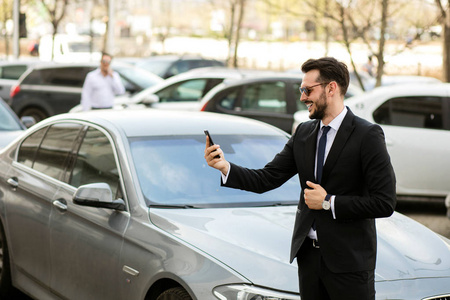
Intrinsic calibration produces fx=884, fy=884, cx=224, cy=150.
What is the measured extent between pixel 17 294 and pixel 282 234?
2.78 meters

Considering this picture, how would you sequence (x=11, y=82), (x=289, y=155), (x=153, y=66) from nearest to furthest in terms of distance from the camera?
(x=289, y=155) < (x=11, y=82) < (x=153, y=66)

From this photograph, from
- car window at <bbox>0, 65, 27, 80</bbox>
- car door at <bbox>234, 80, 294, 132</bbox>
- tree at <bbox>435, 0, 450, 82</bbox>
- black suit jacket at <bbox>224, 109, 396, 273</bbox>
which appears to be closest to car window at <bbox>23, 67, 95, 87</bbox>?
car window at <bbox>0, 65, 27, 80</bbox>

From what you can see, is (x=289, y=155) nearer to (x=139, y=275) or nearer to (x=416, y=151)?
(x=139, y=275)

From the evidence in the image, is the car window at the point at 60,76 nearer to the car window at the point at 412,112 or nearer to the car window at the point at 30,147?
the car window at the point at 412,112

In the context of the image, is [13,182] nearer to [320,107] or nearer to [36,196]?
[36,196]

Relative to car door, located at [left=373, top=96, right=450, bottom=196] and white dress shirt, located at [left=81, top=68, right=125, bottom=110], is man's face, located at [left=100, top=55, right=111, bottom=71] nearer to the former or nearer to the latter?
white dress shirt, located at [left=81, top=68, right=125, bottom=110]

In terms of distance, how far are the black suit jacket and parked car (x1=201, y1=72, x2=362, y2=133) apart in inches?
371

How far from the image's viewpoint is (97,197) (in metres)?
5.02

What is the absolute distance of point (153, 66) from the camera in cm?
2788

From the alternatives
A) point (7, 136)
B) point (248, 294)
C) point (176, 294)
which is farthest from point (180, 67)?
point (248, 294)

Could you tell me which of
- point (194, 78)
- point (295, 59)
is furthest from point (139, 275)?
point (295, 59)

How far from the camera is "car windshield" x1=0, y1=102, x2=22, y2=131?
33.0 ft

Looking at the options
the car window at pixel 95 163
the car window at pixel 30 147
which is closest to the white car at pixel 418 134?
the car window at pixel 30 147

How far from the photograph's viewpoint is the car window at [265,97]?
13.3 metres
